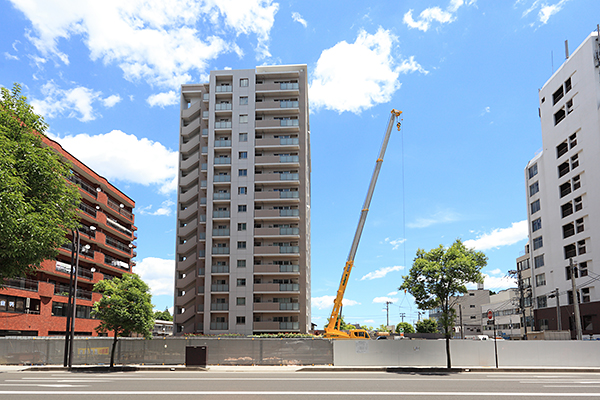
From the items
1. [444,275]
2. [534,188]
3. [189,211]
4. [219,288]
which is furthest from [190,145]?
[534,188]

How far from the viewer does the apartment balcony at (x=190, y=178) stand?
6806 cm

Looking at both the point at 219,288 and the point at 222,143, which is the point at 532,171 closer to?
the point at 222,143

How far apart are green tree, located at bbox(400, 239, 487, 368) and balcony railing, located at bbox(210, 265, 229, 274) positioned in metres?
33.8

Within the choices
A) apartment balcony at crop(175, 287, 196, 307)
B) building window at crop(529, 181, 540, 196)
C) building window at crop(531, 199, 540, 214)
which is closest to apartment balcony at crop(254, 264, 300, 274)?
apartment balcony at crop(175, 287, 196, 307)

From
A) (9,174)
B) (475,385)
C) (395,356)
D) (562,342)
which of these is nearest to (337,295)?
(395,356)

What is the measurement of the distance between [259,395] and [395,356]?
1983 cm

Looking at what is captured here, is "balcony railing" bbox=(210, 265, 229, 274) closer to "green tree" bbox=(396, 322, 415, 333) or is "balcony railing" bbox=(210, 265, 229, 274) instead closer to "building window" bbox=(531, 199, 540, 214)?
"building window" bbox=(531, 199, 540, 214)

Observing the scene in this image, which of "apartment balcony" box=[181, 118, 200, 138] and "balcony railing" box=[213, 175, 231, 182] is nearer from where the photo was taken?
"balcony railing" box=[213, 175, 231, 182]

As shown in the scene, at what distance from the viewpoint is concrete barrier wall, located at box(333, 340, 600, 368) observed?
32062mm

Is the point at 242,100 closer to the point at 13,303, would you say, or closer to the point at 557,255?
the point at 13,303

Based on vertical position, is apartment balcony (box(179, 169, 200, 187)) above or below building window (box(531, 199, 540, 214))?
above

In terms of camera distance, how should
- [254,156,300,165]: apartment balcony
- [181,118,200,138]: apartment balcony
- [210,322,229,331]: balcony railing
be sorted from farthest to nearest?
[181,118,200,138]: apartment balcony → [254,156,300,165]: apartment balcony → [210,322,229,331]: balcony railing

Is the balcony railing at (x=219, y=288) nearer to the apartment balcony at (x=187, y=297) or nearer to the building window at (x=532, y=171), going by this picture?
the apartment balcony at (x=187, y=297)

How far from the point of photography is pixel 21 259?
15.1 metres
